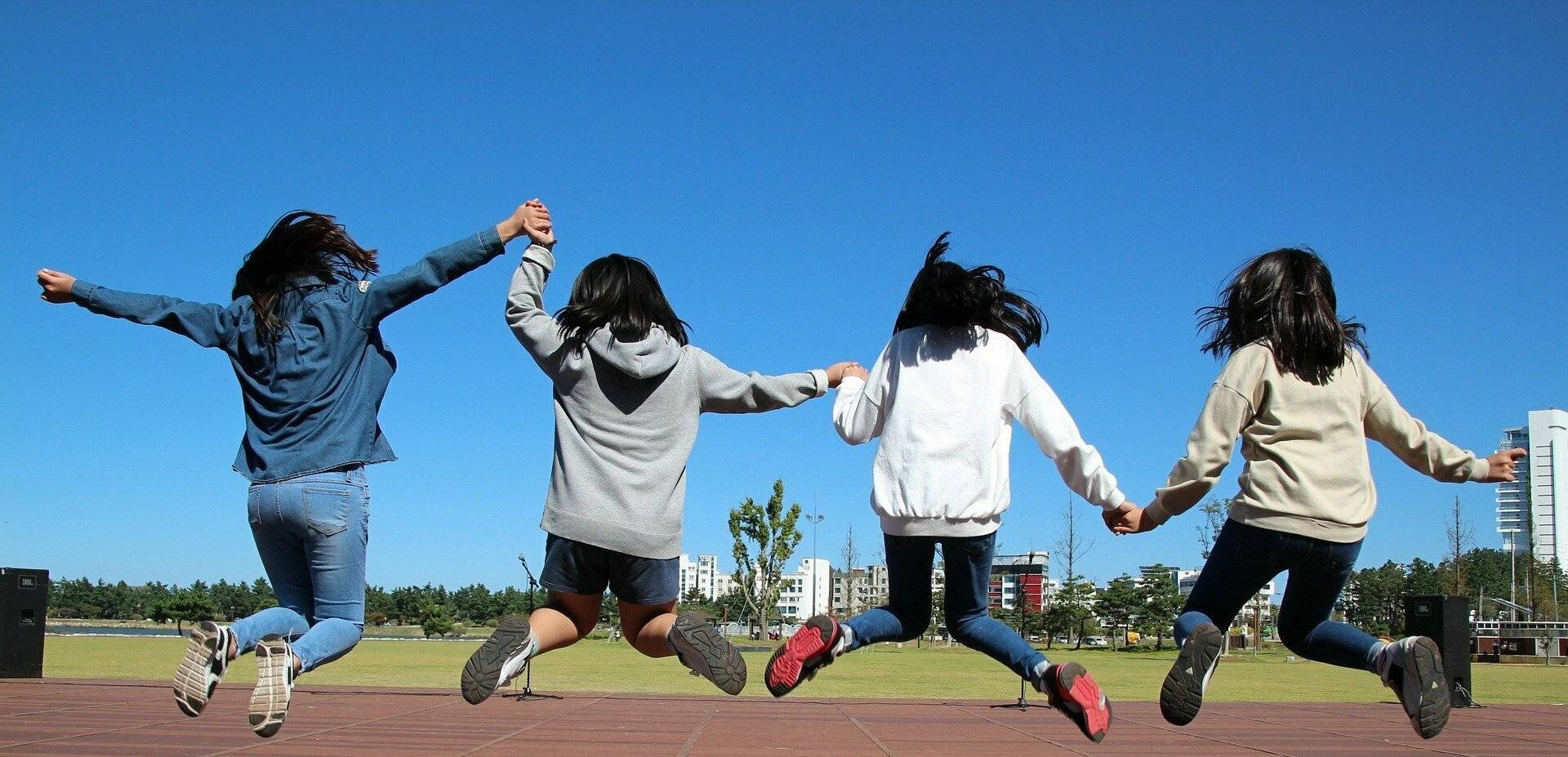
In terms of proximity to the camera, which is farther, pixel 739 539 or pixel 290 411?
pixel 739 539

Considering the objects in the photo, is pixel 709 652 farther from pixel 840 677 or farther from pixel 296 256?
pixel 840 677

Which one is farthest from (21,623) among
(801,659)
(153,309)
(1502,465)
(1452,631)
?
(1452,631)

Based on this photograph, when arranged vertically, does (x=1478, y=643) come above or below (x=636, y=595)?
below

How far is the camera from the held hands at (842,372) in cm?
439

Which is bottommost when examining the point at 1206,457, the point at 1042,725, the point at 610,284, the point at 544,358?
the point at 1042,725

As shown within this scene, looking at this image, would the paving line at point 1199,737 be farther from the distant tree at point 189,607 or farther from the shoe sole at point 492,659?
the distant tree at point 189,607

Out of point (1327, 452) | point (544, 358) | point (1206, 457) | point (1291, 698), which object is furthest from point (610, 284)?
point (1291, 698)

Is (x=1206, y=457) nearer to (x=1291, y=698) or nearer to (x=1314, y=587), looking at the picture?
(x=1314, y=587)

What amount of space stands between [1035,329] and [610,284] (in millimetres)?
1573

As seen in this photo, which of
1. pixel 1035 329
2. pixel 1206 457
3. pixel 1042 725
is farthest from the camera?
pixel 1042 725

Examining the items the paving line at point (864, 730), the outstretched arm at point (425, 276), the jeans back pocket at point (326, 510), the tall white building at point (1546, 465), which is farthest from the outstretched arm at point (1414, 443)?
the tall white building at point (1546, 465)

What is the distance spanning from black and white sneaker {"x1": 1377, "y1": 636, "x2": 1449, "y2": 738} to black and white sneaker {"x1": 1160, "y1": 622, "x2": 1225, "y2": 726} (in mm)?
568

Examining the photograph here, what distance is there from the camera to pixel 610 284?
4082mm

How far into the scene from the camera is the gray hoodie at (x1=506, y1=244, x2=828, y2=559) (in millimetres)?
3826
